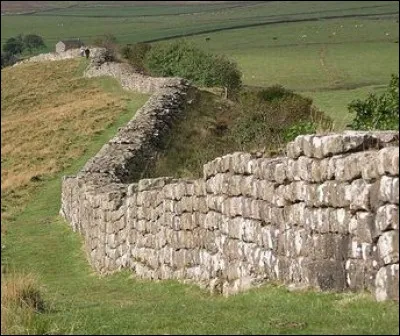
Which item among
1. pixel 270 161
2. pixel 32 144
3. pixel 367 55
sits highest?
pixel 367 55

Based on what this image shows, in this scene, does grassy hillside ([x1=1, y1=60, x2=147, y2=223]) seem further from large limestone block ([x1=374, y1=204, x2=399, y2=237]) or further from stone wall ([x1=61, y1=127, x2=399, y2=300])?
large limestone block ([x1=374, y1=204, x2=399, y2=237])

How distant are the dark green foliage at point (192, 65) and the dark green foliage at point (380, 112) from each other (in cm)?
3085

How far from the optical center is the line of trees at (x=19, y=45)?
60.3 metres

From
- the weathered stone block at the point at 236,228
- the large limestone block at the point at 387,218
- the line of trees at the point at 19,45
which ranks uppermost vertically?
the line of trees at the point at 19,45

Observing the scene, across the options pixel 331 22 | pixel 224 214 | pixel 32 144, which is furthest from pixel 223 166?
pixel 331 22

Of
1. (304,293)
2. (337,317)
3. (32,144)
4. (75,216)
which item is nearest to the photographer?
(337,317)

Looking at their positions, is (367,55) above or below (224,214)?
above

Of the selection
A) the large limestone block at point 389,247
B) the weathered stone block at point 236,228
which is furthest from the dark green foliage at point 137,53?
the large limestone block at point 389,247

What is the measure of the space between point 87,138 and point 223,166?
2238 centimetres

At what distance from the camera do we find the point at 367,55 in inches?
2078

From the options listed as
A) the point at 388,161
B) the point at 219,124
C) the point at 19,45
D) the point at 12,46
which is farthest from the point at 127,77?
the point at 388,161

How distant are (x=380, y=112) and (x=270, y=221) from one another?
728cm

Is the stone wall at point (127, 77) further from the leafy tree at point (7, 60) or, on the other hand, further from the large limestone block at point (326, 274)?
the large limestone block at point (326, 274)

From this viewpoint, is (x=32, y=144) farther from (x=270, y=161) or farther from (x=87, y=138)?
(x=270, y=161)
